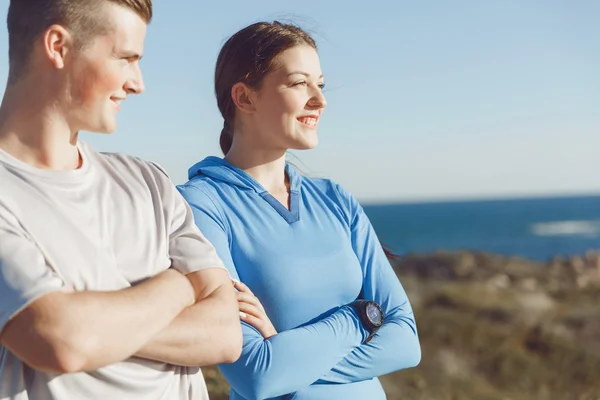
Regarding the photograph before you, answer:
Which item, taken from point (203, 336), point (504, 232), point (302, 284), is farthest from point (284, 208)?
point (504, 232)

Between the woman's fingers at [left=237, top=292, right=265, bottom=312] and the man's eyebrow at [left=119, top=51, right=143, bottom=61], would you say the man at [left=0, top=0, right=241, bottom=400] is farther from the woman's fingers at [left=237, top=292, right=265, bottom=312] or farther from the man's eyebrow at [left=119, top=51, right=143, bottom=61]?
the woman's fingers at [left=237, top=292, right=265, bottom=312]

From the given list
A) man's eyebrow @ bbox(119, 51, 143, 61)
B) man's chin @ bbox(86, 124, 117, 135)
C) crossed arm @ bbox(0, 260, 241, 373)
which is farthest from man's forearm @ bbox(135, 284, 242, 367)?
man's eyebrow @ bbox(119, 51, 143, 61)

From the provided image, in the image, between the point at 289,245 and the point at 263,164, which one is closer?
the point at 289,245

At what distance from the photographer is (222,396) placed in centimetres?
488

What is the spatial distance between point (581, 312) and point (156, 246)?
1161 centimetres

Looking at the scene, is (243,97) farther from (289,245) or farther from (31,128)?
(31,128)

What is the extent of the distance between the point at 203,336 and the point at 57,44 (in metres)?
0.67

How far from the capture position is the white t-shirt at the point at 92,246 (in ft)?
5.49

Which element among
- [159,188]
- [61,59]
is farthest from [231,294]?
[61,59]

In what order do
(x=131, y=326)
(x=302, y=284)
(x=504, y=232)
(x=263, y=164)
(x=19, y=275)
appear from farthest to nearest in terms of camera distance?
(x=504, y=232)
(x=263, y=164)
(x=302, y=284)
(x=131, y=326)
(x=19, y=275)

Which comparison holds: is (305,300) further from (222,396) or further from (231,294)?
(222,396)

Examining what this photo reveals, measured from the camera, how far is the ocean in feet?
195

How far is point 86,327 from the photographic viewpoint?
5.50 ft

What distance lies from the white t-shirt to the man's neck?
0.03 meters
